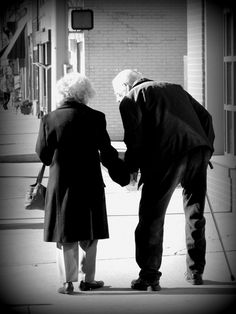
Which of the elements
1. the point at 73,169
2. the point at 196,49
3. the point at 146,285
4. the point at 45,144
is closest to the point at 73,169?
the point at 73,169

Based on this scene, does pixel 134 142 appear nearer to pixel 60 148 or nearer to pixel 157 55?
pixel 60 148

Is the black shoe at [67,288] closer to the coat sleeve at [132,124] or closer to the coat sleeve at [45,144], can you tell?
the coat sleeve at [45,144]

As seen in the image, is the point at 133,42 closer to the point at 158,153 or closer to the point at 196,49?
the point at 196,49

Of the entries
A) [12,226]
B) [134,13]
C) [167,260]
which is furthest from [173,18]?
[167,260]

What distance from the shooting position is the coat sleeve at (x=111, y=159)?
256 inches

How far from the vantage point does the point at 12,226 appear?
9461 millimetres

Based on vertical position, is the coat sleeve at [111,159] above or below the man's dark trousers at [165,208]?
above

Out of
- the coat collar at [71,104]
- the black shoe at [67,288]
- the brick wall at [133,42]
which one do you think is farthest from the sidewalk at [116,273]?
the brick wall at [133,42]

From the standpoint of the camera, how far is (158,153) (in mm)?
6488

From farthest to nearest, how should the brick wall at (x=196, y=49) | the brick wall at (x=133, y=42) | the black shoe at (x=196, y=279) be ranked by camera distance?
the brick wall at (x=133, y=42), the brick wall at (x=196, y=49), the black shoe at (x=196, y=279)

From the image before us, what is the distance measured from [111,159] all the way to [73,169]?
33 centimetres

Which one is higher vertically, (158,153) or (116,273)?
(158,153)

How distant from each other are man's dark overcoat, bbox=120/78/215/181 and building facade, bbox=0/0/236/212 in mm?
3775

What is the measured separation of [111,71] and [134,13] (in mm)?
1569
